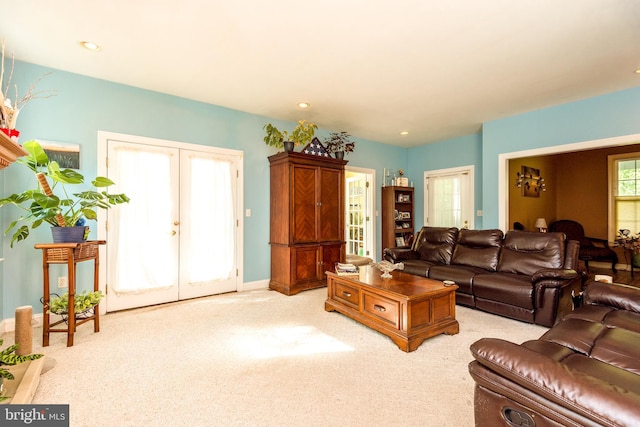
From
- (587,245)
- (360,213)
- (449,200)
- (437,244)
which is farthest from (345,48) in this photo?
(587,245)

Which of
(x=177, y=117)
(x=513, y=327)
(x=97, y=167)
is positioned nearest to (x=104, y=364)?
(x=97, y=167)

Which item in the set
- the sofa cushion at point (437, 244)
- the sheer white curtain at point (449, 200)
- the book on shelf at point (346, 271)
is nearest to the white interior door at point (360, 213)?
the sheer white curtain at point (449, 200)

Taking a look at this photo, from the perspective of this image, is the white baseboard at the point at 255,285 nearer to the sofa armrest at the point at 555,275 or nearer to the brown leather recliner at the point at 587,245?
the sofa armrest at the point at 555,275

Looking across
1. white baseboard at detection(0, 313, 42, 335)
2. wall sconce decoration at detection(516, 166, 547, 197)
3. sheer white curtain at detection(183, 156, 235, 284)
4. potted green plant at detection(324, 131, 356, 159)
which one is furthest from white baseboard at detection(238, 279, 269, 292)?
wall sconce decoration at detection(516, 166, 547, 197)

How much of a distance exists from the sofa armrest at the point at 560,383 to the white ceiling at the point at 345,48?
7.29ft

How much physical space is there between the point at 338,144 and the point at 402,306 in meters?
3.12

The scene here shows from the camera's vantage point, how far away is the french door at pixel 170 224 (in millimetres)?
3334

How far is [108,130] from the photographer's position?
326cm

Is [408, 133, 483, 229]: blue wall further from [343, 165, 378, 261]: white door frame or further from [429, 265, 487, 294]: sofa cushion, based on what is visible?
[429, 265, 487, 294]: sofa cushion

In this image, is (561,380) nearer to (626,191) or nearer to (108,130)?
(108,130)

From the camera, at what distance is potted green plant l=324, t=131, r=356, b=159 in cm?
464

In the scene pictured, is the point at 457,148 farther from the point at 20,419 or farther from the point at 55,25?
the point at 20,419

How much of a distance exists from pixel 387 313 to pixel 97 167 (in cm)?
339

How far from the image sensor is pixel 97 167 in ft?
10.5
